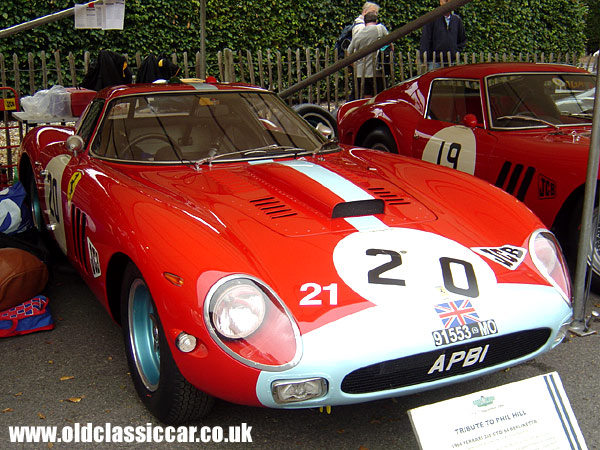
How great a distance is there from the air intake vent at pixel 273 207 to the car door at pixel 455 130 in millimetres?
2179

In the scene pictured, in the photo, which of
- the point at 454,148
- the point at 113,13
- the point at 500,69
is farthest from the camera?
the point at 113,13

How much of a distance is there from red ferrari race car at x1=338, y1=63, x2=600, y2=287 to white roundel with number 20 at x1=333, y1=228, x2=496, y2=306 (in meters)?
1.70

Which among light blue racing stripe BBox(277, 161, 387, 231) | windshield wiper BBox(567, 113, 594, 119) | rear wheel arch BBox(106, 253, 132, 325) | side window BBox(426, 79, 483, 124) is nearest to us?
light blue racing stripe BBox(277, 161, 387, 231)

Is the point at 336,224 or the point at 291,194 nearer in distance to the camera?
the point at 336,224

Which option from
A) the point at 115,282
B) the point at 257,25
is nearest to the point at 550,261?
the point at 115,282

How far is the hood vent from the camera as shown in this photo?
2679 mm

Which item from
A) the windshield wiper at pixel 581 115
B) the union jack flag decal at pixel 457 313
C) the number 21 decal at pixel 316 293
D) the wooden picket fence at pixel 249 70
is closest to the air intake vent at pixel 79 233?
the number 21 decal at pixel 316 293

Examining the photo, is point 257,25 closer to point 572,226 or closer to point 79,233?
point 572,226

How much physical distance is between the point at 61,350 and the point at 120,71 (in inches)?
189

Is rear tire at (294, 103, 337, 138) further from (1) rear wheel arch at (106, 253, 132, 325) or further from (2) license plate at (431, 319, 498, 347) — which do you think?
(2) license plate at (431, 319, 498, 347)

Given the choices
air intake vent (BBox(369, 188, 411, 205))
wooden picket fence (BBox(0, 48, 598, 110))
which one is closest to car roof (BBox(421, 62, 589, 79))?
air intake vent (BBox(369, 188, 411, 205))

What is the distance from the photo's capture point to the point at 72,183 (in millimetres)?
3426

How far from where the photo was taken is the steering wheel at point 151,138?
11.2 feet

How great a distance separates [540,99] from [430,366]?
3.16 metres
